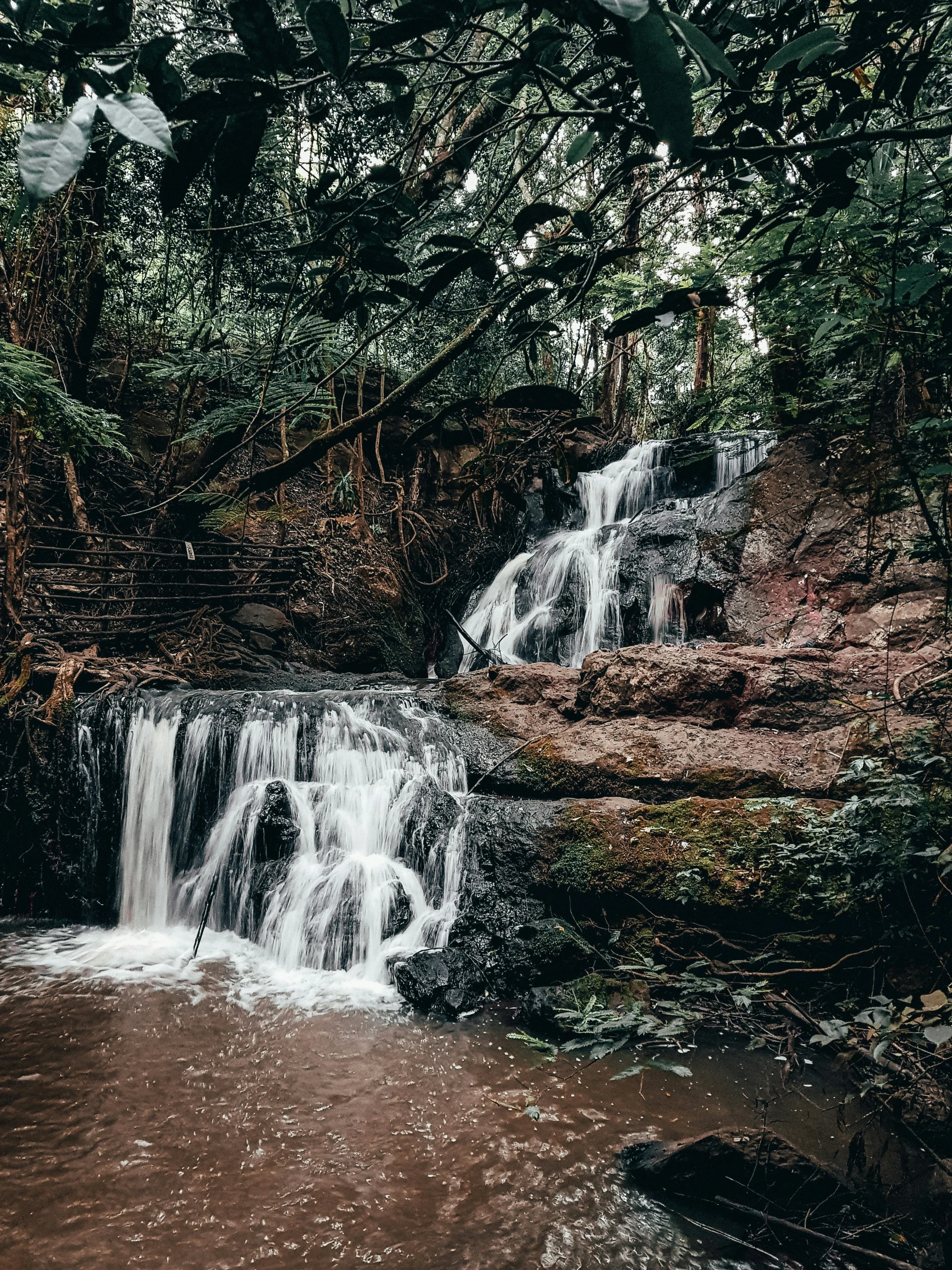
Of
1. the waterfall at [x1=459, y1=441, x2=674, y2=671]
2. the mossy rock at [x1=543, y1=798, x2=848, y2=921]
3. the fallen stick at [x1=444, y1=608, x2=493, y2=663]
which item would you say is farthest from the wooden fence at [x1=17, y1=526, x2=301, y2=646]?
the mossy rock at [x1=543, y1=798, x2=848, y2=921]

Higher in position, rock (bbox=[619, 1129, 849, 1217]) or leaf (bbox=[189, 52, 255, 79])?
leaf (bbox=[189, 52, 255, 79])

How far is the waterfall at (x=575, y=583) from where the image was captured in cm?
920

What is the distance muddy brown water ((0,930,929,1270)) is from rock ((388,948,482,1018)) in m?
0.13

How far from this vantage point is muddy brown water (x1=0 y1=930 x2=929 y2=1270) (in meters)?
2.60

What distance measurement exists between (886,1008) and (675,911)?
1808mm

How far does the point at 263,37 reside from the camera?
1065mm

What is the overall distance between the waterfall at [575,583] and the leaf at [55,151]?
801cm

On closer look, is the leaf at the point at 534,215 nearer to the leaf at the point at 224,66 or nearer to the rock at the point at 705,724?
the leaf at the point at 224,66

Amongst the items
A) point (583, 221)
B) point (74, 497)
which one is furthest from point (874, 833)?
point (74, 497)

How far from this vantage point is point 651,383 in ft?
57.8

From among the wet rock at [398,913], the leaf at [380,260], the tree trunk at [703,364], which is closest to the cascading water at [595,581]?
the tree trunk at [703,364]

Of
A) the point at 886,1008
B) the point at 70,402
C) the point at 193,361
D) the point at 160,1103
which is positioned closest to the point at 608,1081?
the point at 886,1008

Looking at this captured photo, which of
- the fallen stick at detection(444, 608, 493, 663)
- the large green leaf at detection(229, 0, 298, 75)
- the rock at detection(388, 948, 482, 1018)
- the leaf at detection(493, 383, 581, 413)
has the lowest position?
the rock at detection(388, 948, 482, 1018)

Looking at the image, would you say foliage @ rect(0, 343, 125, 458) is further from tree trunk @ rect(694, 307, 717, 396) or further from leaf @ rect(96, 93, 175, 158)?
tree trunk @ rect(694, 307, 717, 396)
